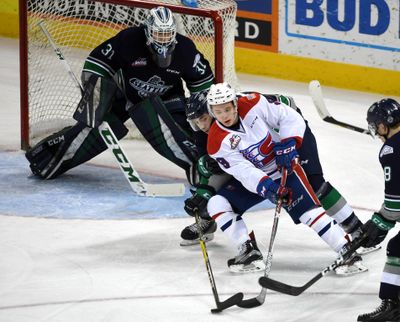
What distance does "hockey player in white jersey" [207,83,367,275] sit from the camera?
16.5 ft

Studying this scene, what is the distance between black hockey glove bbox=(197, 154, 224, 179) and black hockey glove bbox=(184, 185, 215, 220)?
0.06 meters

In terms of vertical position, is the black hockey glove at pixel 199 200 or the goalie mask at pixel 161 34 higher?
the goalie mask at pixel 161 34

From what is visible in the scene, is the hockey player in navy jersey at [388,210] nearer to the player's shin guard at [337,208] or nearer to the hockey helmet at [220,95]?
the hockey helmet at [220,95]

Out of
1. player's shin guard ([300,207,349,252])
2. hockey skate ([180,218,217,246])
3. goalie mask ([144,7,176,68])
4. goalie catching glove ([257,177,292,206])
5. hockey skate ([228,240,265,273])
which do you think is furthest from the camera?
goalie mask ([144,7,176,68])

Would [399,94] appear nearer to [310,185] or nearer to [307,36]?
[307,36]

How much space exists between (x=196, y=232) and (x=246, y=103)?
0.73 metres

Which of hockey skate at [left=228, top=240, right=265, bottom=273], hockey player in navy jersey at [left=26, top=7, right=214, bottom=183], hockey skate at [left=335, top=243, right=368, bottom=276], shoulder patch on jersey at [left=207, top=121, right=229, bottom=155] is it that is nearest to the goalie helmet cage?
hockey player in navy jersey at [left=26, top=7, right=214, bottom=183]

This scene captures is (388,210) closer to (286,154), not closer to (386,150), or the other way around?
(386,150)

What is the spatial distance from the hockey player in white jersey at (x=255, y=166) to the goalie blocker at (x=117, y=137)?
3.45 feet

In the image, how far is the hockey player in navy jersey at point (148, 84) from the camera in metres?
6.25

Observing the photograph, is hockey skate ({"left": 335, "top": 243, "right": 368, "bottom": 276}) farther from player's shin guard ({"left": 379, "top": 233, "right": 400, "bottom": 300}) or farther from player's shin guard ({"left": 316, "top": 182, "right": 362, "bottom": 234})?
player's shin guard ({"left": 379, "top": 233, "right": 400, "bottom": 300})

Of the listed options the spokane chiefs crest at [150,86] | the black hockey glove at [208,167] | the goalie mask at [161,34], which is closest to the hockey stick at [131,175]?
the spokane chiefs crest at [150,86]

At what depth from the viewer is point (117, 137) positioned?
21.2ft

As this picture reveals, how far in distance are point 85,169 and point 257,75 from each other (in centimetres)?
239
